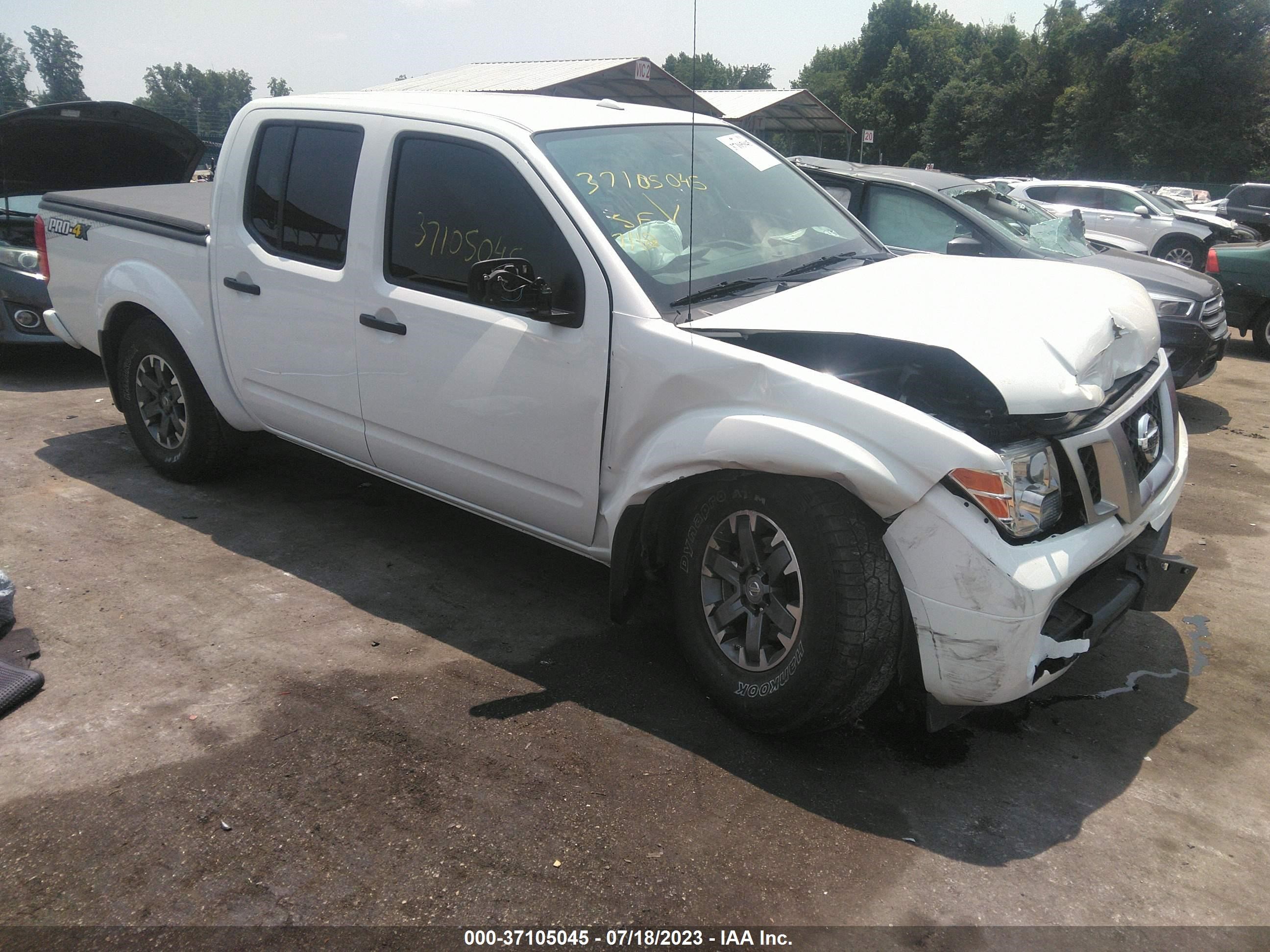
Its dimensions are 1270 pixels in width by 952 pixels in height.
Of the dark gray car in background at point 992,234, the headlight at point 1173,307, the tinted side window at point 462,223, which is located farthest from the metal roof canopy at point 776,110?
the tinted side window at point 462,223

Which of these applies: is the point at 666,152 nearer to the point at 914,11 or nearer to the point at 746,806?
the point at 746,806

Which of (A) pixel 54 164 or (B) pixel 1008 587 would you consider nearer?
(B) pixel 1008 587

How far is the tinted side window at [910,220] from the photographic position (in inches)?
280

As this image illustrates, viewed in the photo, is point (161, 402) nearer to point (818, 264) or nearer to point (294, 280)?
point (294, 280)

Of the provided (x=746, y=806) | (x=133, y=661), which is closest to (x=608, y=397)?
(x=746, y=806)

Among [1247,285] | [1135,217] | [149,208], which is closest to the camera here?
[149,208]

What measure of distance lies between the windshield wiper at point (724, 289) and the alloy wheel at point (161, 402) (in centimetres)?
302

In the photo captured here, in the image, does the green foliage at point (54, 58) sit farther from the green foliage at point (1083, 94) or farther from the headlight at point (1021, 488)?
the headlight at point (1021, 488)

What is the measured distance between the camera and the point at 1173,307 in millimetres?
7250

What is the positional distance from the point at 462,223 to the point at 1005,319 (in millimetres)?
1999

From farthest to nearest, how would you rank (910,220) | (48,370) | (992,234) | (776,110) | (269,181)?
(776,110) → (48,370) → (910,220) → (992,234) → (269,181)

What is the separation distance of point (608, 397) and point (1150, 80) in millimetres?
52956

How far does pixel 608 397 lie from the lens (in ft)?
11.1

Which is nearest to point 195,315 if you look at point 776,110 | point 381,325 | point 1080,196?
point 381,325
